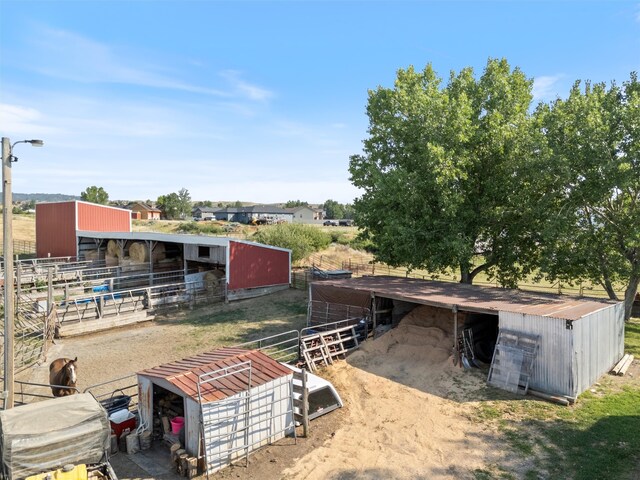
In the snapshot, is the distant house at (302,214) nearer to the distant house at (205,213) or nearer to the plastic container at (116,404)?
the distant house at (205,213)

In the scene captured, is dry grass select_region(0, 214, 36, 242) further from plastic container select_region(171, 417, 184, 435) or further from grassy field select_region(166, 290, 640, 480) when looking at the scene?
grassy field select_region(166, 290, 640, 480)

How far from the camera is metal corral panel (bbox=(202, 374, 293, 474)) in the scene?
9.20 m

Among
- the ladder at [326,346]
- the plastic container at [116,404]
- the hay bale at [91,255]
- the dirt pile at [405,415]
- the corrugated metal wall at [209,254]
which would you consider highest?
the corrugated metal wall at [209,254]

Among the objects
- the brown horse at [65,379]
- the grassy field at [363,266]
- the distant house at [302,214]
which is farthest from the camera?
the distant house at [302,214]

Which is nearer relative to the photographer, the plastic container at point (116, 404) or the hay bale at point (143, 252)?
the plastic container at point (116, 404)

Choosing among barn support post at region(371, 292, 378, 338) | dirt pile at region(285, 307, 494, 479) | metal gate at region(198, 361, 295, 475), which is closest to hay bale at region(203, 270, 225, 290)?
barn support post at region(371, 292, 378, 338)

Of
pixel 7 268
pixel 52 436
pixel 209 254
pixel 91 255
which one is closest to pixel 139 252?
pixel 209 254

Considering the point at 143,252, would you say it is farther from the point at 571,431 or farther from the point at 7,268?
the point at 571,431

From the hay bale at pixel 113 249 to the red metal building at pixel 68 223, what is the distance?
375cm

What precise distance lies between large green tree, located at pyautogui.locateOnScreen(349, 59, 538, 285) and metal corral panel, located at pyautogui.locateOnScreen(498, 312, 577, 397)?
7.28 meters

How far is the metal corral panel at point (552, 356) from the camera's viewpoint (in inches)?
480

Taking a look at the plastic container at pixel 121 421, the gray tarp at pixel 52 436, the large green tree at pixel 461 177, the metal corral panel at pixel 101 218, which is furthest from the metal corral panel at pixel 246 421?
the metal corral panel at pixel 101 218

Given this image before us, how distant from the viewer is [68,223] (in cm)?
3650

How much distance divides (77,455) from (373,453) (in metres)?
6.10
